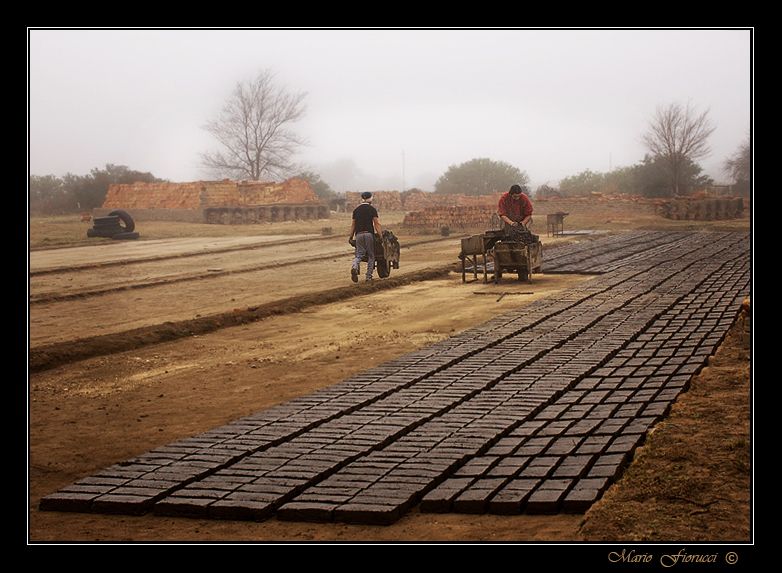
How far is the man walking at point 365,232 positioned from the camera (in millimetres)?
16406

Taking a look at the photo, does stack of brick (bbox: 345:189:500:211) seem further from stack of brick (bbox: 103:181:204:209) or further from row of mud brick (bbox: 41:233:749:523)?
row of mud brick (bbox: 41:233:749:523)

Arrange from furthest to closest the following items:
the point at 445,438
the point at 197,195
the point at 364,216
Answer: the point at 197,195 < the point at 364,216 < the point at 445,438

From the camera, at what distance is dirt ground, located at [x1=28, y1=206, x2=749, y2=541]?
191 inches

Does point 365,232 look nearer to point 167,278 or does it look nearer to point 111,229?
point 167,278

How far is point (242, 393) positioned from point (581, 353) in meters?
2.98

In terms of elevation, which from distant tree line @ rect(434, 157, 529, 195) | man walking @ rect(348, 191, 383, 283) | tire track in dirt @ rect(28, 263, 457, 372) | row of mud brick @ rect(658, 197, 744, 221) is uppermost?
distant tree line @ rect(434, 157, 529, 195)

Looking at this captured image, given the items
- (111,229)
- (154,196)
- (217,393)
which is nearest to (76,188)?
(154,196)

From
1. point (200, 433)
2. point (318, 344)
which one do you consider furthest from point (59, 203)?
point (200, 433)

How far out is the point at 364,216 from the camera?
16.4 m

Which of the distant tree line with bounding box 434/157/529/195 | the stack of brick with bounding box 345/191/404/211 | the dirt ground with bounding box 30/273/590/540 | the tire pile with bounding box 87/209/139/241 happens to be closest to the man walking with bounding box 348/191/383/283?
the dirt ground with bounding box 30/273/590/540

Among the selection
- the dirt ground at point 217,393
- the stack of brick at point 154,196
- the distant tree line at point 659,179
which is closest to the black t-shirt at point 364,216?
the dirt ground at point 217,393

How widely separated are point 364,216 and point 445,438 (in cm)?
1036

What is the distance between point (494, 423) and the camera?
6.61 meters

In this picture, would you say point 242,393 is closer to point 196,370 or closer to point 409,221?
point 196,370
